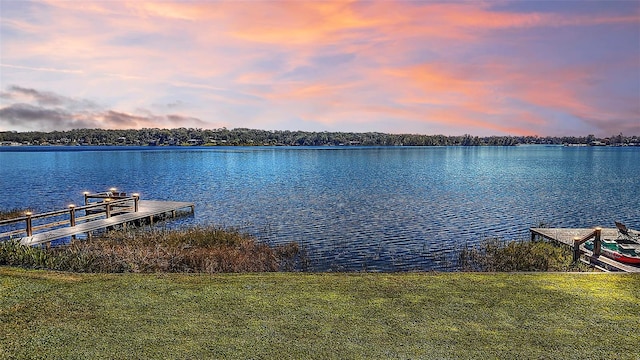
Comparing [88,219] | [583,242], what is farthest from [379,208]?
[88,219]

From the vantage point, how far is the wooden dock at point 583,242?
52.2 ft

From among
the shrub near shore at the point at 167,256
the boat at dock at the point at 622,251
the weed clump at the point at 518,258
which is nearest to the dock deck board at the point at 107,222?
the shrub near shore at the point at 167,256

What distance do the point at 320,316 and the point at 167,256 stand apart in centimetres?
869

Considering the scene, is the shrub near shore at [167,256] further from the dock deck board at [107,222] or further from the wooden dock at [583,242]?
the wooden dock at [583,242]

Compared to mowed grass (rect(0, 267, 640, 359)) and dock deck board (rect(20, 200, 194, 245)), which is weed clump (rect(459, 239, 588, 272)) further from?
dock deck board (rect(20, 200, 194, 245))

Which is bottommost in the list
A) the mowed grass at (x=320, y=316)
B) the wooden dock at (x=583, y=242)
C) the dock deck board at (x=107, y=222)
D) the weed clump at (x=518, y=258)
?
the weed clump at (x=518, y=258)

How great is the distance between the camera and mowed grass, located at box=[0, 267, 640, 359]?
8.30m

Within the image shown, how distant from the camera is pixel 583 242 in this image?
17.1m

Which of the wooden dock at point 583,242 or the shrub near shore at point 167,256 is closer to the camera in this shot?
the shrub near shore at point 167,256

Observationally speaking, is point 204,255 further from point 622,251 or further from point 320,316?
point 622,251

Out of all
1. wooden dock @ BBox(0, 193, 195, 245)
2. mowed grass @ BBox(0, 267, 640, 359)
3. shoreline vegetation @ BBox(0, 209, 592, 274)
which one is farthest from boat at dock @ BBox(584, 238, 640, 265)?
wooden dock @ BBox(0, 193, 195, 245)

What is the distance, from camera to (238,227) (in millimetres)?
27375

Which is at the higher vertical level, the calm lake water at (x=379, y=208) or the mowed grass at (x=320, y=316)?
the mowed grass at (x=320, y=316)

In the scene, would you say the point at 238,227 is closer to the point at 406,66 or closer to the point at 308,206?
the point at 308,206
